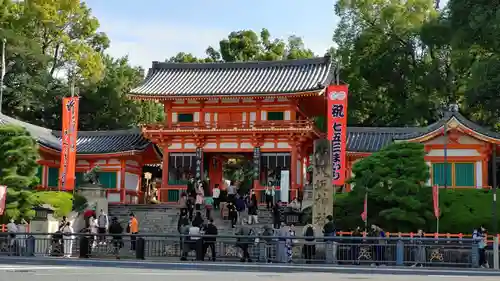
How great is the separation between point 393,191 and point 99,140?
22034mm

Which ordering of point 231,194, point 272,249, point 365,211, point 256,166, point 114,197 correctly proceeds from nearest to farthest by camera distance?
point 272,249, point 365,211, point 231,194, point 256,166, point 114,197

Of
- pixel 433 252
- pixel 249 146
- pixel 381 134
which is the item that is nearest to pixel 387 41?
pixel 381 134

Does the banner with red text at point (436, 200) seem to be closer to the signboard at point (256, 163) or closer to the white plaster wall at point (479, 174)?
the white plaster wall at point (479, 174)

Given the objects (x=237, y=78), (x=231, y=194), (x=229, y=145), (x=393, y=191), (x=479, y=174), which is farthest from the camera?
(x=237, y=78)

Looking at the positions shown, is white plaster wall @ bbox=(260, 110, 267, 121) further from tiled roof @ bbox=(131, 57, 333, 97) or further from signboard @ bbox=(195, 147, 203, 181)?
signboard @ bbox=(195, 147, 203, 181)

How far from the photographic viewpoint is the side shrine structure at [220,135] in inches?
1586

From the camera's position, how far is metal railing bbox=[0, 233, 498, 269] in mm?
→ 20766

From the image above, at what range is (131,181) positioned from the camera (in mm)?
43688

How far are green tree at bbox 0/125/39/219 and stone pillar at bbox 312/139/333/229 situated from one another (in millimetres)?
14306

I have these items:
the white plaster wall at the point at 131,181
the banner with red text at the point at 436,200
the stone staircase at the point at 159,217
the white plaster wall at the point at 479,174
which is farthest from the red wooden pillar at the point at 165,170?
the banner with red text at the point at 436,200

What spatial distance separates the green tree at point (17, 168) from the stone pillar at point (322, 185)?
563 inches

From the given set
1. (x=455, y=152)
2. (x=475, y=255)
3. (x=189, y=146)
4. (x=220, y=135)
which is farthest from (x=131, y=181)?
(x=475, y=255)

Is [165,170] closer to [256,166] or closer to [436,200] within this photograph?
[256,166]

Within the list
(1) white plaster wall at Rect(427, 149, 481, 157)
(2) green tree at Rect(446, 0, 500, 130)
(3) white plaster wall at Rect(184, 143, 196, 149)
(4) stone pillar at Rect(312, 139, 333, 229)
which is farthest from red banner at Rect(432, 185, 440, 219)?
(3) white plaster wall at Rect(184, 143, 196, 149)
